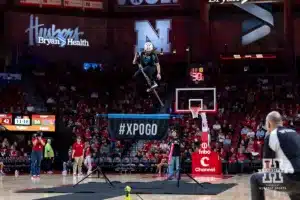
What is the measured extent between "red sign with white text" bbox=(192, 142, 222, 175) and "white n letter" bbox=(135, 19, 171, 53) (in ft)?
38.4

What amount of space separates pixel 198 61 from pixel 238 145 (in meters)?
8.20

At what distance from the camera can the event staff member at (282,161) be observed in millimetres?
6152

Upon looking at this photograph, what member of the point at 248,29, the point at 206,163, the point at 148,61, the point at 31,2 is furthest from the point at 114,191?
the point at 31,2

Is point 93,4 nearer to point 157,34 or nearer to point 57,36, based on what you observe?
point 57,36

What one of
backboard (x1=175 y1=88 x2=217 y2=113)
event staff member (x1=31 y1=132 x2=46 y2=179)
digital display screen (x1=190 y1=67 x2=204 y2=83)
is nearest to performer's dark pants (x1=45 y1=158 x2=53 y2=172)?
event staff member (x1=31 y1=132 x2=46 y2=179)

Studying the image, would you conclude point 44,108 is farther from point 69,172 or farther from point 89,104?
point 69,172

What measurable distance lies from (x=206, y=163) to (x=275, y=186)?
1864 centimetres

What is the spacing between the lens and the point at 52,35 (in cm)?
3444

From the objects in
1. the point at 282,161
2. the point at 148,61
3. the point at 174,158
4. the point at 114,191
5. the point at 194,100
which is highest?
the point at 148,61

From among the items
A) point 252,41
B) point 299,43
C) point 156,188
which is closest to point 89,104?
point 252,41

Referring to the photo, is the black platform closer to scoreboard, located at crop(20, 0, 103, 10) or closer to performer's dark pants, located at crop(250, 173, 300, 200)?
performer's dark pants, located at crop(250, 173, 300, 200)

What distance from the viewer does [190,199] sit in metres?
13.1

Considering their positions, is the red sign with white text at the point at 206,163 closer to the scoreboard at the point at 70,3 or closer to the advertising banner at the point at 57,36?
the advertising banner at the point at 57,36

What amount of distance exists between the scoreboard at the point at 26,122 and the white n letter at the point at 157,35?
26.1 ft
